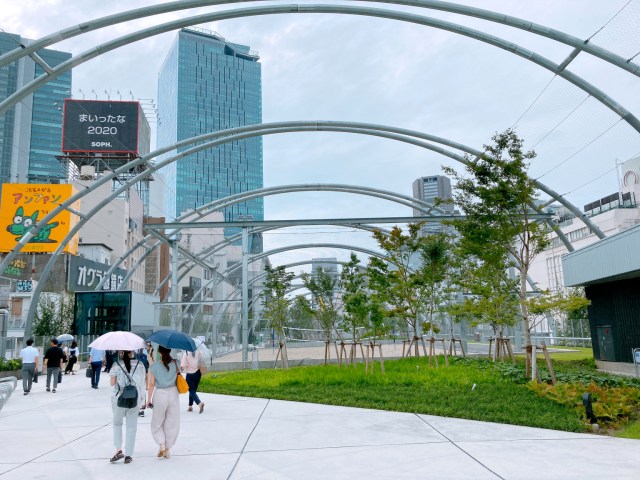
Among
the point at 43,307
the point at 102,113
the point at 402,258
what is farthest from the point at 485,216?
the point at 102,113

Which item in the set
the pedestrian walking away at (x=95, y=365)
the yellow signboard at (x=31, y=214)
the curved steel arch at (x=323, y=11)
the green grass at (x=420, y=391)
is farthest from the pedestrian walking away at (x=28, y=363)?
the yellow signboard at (x=31, y=214)

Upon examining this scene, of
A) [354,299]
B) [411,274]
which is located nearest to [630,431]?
[354,299]

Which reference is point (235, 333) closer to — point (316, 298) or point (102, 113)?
point (316, 298)

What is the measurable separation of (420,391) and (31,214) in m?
45.3

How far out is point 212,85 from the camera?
642ft

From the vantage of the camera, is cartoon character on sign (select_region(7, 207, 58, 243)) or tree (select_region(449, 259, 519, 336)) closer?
tree (select_region(449, 259, 519, 336))

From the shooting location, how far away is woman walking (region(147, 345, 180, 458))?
7.10 meters

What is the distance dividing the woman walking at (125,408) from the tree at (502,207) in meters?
10.4

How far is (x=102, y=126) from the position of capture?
195 feet

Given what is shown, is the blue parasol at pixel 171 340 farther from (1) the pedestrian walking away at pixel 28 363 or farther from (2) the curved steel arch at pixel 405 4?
(1) the pedestrian walking away at pixel 28 363

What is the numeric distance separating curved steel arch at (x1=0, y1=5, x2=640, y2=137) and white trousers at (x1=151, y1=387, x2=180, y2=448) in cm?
803

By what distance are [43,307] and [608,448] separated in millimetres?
40036

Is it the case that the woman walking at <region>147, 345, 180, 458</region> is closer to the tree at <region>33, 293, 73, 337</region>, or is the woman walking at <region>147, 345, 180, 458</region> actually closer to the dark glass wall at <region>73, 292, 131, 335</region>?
the dark glass wall at <region>73, 292, 131, 335</region>

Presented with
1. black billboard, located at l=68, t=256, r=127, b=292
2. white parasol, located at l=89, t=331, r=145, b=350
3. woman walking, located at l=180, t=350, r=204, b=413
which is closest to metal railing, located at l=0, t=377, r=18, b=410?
woman walking, located at l=180, t=350, r=204, b=413
